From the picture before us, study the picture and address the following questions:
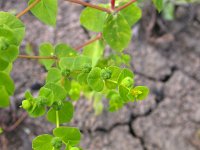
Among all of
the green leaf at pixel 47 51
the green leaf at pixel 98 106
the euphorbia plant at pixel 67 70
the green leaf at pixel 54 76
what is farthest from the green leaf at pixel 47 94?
the green leaf at pixel 98 106

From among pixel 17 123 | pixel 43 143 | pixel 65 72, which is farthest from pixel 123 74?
pixel 17 123

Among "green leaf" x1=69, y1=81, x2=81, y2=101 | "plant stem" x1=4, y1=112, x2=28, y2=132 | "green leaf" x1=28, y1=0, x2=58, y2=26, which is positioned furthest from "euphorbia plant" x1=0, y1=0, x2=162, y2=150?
"plant stem" x1=4, y1=112, x2=28, y2=132

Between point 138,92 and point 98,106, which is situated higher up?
point 138,92

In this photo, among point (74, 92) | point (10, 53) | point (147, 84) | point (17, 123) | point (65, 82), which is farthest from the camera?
point (147, 84)

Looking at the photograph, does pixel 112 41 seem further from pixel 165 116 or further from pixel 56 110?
pixel 165 116

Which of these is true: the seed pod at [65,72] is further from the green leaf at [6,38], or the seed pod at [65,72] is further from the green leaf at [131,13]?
the green leaf at [131,13]

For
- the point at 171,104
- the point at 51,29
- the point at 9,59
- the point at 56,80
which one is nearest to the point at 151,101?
the point at 171,104

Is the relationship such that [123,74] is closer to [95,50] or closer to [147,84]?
[95,50]
